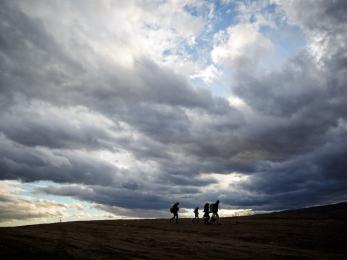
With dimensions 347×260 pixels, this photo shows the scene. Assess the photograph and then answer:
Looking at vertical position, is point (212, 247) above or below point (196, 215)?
below

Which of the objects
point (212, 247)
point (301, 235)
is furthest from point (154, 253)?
point (301, 235)

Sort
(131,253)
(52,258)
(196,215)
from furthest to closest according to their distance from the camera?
(196,215) → (131,253) → (52,258)

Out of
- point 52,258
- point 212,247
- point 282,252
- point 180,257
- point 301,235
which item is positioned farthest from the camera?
point 301,235

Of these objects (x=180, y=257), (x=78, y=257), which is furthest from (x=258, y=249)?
(x=78, y=257)

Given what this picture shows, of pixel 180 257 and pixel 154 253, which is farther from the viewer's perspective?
pixel 154 253

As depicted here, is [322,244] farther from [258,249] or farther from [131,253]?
[131,253]

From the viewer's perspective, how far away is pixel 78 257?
1166 centimetres

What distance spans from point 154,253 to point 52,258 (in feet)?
13.0

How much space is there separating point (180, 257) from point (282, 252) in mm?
4712

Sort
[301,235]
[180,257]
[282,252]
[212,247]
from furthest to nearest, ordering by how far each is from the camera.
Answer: [301,235], [212,247], [282,252], [180,257]

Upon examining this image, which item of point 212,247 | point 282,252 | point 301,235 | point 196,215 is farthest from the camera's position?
point 196,215

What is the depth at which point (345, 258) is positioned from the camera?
13.0m

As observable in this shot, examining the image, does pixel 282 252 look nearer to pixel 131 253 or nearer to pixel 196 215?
pixel 131 253

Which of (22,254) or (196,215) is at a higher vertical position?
(196,215)
